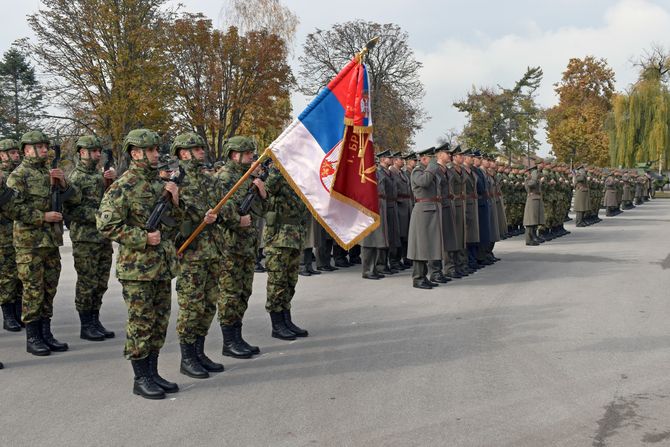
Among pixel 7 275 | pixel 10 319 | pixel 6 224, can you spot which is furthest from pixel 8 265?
pixel 10 319

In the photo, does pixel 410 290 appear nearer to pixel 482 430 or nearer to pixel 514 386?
pixel 514 386

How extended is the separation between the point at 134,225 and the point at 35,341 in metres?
2.22

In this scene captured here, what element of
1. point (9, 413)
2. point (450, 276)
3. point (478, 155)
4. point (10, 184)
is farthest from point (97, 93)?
point (9, 413)

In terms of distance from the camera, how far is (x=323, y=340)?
722 cm

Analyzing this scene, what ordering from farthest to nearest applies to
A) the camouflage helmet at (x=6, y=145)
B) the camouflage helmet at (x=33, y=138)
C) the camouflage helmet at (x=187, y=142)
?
the camouflage helmet at (x=6, y=145), the camouflage helmet at (x=33, y=138), the camouflage helmet at (x=187, y=142)

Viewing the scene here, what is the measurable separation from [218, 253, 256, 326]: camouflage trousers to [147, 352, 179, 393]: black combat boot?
3.69 feet

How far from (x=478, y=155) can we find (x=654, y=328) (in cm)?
758

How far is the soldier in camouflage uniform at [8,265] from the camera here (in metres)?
7.59

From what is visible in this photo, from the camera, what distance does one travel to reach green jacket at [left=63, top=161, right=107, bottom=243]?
734 cm

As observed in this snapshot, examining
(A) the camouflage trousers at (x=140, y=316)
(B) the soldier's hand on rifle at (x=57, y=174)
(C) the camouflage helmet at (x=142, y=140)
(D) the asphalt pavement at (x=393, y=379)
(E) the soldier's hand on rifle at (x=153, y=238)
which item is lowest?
(D) the asphalt pavement at (x=393, y=379)

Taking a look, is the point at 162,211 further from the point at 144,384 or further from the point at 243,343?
the point at 243,343

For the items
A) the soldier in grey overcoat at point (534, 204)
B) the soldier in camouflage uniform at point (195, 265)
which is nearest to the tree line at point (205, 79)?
the soldier in grey overcoat at point (534, 204)

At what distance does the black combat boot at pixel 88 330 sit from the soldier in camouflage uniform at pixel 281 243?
177 centimetres

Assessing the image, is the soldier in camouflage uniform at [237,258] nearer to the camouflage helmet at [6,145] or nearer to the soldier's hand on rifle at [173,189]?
the soldier's hand on rifle at [173,189]
